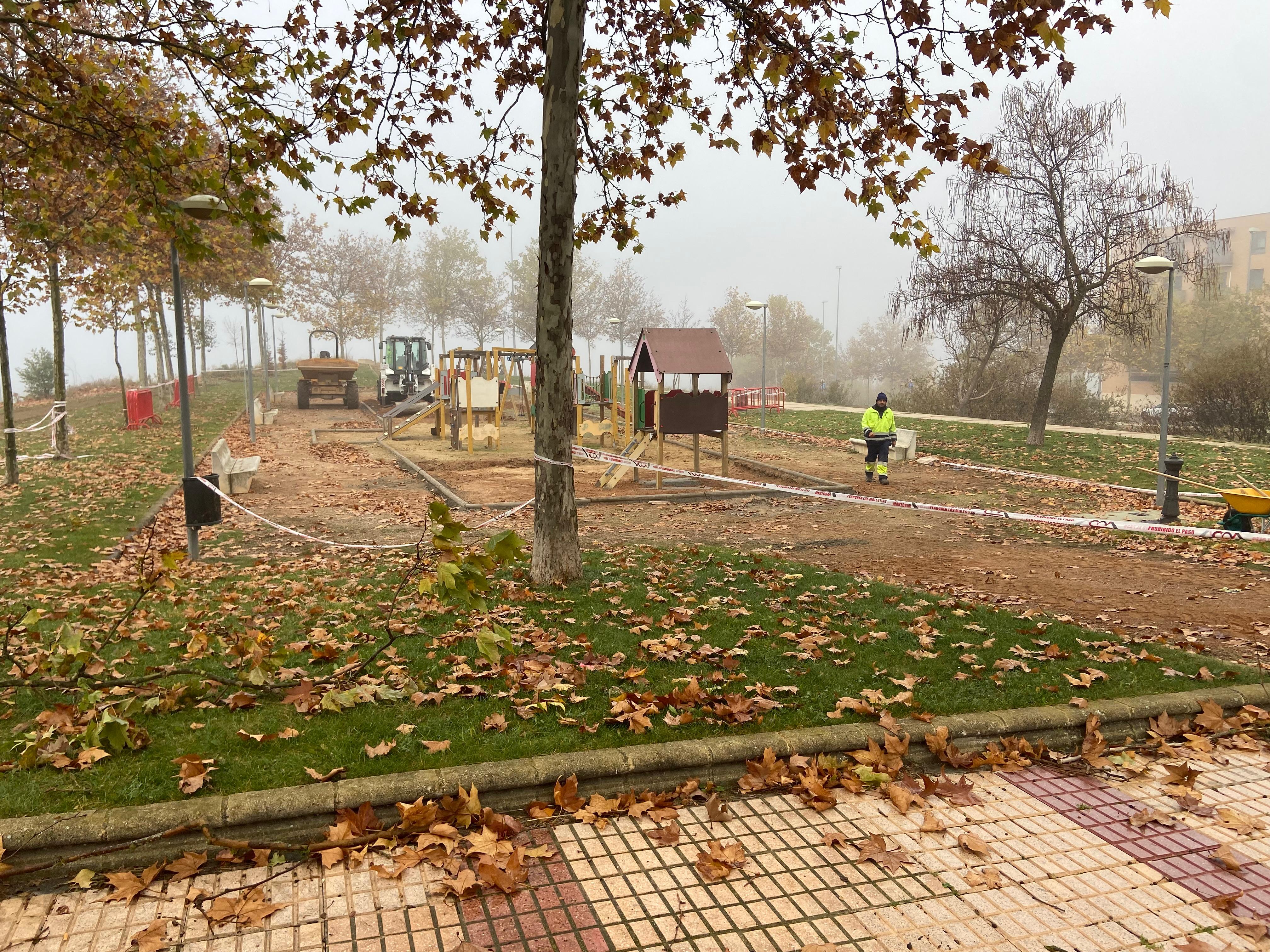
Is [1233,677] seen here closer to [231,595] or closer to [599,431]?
[231,595]

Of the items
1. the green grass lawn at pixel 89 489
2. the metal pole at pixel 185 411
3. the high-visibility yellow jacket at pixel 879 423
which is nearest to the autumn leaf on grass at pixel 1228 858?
the metal pole at pixel 185 411

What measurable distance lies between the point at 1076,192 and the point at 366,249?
49303 mm

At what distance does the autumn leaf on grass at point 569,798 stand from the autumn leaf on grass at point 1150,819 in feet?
7.79

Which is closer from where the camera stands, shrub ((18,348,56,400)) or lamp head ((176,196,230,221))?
lamp head ((176,196,230,221))

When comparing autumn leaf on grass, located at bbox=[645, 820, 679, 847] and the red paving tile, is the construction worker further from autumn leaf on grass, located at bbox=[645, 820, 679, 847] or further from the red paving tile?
autumn leaf on grass, located at bbox=[645, 820, 679, 847]

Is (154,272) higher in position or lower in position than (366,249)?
lower

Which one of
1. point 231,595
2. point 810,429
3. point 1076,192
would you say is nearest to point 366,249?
point 810,429

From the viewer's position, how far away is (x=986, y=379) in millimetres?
33031

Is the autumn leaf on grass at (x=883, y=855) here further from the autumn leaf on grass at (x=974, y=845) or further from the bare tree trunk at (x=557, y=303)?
the bare tree trunk at (x=557, y=303)

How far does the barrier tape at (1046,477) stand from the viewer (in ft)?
45.9

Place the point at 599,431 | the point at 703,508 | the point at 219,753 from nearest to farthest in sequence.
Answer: the point at 219,753
the point at 703,508
the point at 599,431

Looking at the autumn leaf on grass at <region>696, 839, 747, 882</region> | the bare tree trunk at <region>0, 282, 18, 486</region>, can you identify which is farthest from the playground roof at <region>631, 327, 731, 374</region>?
the autumn leaf on grass at <region>696, 839, 747, 882</region>

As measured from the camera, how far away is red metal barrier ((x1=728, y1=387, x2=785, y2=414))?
3666 centimetres

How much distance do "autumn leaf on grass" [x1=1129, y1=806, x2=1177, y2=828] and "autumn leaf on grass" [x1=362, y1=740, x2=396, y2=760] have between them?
331 cm
